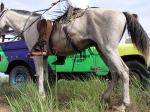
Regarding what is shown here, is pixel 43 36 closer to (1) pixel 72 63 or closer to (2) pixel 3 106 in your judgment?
(2) pixel 3 106

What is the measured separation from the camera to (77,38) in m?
7.88

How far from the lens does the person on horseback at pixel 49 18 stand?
8180 millimetres

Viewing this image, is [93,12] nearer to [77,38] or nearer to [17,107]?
[77,38]

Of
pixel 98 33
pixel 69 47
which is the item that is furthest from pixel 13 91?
pixel 98 33

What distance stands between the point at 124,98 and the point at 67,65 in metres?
5.00

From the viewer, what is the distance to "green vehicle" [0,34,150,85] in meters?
11.0

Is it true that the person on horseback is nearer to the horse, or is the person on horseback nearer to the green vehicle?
the horse

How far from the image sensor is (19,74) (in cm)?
1329

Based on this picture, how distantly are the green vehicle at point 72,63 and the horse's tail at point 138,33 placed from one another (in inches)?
79.0

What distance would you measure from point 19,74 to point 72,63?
215 centimetres

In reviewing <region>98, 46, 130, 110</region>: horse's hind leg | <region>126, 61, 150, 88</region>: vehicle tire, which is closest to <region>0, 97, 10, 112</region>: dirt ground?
<region>98, 46, 130, 110</region>: horse's hind leg

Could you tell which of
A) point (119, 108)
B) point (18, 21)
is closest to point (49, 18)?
point (18, 21)

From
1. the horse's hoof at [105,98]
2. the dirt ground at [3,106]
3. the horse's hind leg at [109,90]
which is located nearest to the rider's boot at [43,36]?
the dirt ground at [3,106]

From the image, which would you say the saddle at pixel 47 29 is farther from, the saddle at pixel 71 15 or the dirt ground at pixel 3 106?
the dirt ground at pixel 3 106
